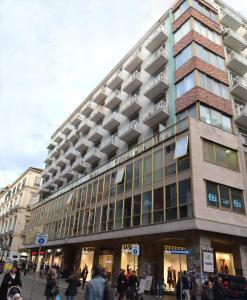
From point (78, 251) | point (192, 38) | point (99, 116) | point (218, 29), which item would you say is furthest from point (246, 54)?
point (78, 251)

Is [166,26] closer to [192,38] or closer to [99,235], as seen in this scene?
[192,38]

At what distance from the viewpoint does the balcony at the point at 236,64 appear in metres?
26.6

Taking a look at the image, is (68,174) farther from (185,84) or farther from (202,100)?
(202,100)

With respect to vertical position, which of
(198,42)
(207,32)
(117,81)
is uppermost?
(117,81)

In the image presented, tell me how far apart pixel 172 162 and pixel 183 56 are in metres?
11.4

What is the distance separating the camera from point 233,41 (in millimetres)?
28109

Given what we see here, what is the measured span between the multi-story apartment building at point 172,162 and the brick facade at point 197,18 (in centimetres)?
13

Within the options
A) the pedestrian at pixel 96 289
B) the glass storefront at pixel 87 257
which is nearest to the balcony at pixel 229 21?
the glass storefront at pixel 87 257

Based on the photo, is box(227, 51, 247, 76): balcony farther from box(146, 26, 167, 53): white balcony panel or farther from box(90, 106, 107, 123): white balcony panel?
box(90, 106, 107, 123): white balcony panel

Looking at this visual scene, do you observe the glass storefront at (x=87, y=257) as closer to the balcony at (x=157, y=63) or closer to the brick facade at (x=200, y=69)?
the brick facade at (x=200, y=69)

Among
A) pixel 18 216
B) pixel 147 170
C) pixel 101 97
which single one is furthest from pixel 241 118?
pixel 18 216

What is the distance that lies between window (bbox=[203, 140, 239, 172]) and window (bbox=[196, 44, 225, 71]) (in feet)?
29.1

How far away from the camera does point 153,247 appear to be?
22.5 m

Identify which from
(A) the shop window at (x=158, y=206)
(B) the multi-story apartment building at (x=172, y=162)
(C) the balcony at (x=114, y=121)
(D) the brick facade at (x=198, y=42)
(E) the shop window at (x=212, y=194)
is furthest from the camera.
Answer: (C) the balcony at (x=114, y=121)
